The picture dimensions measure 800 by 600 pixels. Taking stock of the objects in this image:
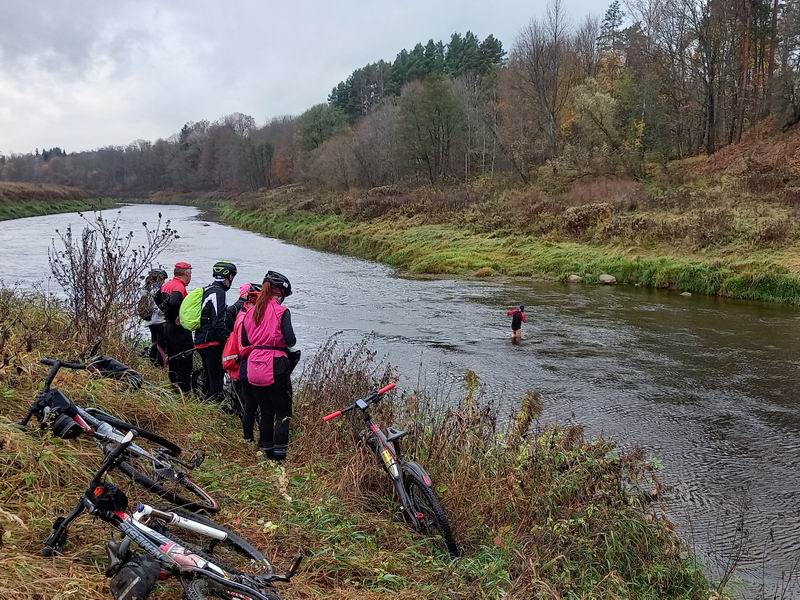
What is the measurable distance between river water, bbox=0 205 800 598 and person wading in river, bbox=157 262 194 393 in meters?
4.44

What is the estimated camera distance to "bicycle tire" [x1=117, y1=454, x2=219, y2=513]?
13.2ft

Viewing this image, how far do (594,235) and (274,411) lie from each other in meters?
22.9

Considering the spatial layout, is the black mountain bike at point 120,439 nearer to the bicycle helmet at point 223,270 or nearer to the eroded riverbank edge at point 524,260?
the bicycle helmet at point 223,270

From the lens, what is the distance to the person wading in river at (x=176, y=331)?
7.83 m

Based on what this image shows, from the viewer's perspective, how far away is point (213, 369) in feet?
24.7

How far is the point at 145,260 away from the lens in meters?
8.34

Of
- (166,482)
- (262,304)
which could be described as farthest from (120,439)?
(262,304)

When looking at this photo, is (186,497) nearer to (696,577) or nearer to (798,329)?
(696,577)

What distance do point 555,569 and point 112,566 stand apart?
131 inches

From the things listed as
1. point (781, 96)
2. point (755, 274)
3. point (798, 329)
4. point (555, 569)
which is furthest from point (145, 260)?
point (781, 96)

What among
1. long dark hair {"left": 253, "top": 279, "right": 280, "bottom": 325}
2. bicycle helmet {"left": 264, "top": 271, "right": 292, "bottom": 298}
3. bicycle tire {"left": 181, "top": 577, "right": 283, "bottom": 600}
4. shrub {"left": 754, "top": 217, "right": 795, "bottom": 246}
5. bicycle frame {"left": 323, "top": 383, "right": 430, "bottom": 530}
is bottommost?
bicycle frame {"left": 323, "top": 383, "right": 430, "bottom": 530}

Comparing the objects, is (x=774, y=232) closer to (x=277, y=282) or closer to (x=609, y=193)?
(x=609, y=193)

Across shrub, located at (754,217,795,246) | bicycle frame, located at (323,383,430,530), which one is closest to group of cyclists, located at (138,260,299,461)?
bicycle frame, located at (323,383,430,530)

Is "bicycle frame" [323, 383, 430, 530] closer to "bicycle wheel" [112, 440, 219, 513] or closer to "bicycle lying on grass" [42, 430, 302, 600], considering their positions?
"bicycle wheel" [112, 440, 219, 513]
